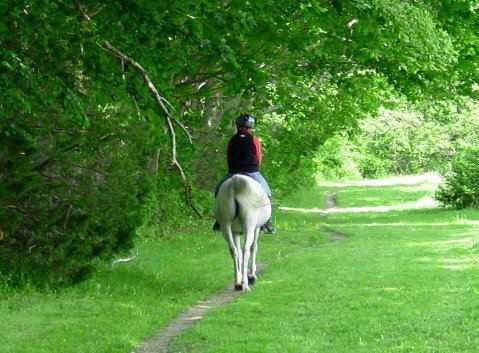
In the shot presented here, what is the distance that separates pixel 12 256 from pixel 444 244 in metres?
12.2

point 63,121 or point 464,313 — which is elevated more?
point 63,121

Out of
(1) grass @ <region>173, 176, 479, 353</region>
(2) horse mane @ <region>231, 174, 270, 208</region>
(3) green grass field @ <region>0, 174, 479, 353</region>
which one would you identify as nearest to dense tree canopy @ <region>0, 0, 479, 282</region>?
(2) horse mane @ <region>231, 174, 270, 208</region>

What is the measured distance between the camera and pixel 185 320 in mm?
12086

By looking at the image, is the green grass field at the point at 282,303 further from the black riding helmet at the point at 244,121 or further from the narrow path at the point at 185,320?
the black riding helmet at the point at 244,121

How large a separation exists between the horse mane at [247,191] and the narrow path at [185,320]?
60.3 inches

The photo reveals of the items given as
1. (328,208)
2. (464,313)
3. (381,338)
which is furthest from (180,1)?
(328,208)

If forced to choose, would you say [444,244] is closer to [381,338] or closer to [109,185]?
[109,185]

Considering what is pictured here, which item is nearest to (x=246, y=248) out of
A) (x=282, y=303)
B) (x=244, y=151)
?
(x=244, y=151)

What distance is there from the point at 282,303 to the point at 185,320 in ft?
5.23

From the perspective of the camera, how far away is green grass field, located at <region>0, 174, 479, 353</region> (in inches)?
386

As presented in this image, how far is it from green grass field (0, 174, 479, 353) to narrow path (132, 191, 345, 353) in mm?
158

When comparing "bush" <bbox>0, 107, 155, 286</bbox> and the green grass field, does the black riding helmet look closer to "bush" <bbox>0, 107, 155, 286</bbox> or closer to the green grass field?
"bush" <bbox>0, 107, 155, 286</bbox>

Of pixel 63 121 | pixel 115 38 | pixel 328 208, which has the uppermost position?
pixel 115 38

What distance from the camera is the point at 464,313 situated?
10.9 metres
